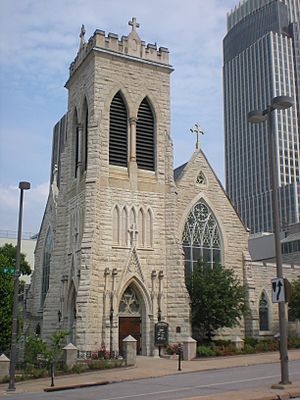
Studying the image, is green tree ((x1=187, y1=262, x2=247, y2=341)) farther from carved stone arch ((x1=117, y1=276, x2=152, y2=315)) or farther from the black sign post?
carved stone arch ((x1=117, y1=276, x2=152, y2=315))

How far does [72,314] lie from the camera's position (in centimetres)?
3081

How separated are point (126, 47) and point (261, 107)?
96.0 metres

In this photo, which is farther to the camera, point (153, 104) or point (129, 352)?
point (153, 104)

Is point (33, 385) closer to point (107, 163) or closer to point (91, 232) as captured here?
point (91, 232)

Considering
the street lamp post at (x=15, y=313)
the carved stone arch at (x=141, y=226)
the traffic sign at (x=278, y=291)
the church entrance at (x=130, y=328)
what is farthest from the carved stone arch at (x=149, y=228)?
the traffic sign at (x=278, y=291)

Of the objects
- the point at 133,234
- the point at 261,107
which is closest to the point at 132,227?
the point at 133,234

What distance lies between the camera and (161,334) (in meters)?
29.1

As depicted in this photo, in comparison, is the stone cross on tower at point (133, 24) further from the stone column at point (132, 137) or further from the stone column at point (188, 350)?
the stone column at point (188, 350)

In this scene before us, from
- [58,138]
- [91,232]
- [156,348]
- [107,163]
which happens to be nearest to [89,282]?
[91,232]

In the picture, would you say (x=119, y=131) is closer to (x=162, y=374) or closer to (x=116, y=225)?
(x=116, y=225)

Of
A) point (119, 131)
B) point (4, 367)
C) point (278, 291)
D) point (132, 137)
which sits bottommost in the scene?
point (4, 367)

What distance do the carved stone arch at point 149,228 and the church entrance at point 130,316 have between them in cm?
275

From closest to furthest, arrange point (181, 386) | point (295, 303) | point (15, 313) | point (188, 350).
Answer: point (181, 386) → point (15, 313) → point (188, 350) → point (295, 303)

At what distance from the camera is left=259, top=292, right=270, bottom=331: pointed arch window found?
116ft
